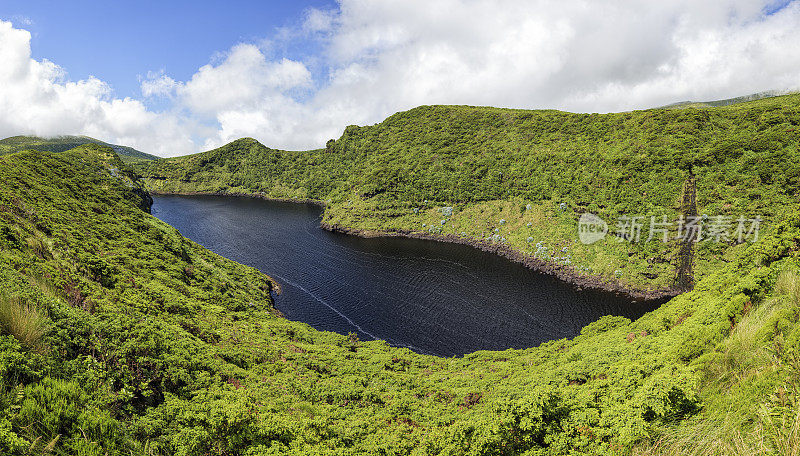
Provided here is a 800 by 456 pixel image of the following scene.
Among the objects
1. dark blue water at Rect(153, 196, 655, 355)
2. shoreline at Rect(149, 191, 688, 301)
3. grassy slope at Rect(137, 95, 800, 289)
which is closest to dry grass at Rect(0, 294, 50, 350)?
dark blue water at Rect(153, 196, 655, 355)

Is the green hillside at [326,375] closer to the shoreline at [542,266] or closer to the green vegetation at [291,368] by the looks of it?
the green vegetation at [291,368]

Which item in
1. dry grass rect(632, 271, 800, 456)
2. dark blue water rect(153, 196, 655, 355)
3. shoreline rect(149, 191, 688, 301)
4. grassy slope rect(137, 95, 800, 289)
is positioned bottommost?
dark blue water rect(153, 196, 655, 355)

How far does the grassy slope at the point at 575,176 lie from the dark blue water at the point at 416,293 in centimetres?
1034

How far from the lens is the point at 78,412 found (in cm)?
904

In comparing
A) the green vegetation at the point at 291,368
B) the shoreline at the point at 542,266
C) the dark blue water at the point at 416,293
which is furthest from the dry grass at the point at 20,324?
the shoreline at the point at 542,266

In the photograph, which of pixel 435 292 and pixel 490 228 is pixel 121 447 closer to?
pixel 435 292

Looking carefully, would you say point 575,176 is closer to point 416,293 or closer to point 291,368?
point 416,293

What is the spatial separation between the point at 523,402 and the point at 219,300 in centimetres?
3802

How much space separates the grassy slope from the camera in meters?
63.1

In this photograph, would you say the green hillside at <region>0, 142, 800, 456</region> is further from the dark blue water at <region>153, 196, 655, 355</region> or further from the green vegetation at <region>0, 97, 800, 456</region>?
the dark blue water at <region>153, 196, 655, 355</region>

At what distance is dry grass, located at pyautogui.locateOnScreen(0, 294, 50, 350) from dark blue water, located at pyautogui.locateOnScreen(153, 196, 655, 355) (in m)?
39.3

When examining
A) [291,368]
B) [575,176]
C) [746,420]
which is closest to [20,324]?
[291,368]

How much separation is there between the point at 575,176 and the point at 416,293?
2318 inches

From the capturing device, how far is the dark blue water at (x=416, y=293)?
161 ft
